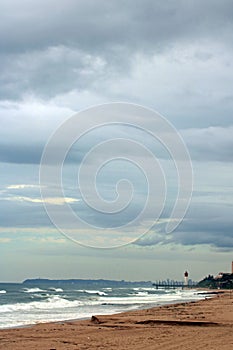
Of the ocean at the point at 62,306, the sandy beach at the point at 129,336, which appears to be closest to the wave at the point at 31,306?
the ocean at the point at 62,306

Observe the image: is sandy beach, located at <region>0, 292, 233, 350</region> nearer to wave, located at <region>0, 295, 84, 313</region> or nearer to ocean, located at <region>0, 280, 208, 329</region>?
ocean, located at <region>0, 280, 208, 329</region>

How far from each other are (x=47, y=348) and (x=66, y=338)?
2589 millimetres

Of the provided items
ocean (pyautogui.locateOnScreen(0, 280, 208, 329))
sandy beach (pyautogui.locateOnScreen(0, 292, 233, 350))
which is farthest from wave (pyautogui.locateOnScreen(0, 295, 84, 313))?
sandy beach (pyautogui.locateOnScreen(0, 292, 233, 350))

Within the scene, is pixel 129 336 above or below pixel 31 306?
below

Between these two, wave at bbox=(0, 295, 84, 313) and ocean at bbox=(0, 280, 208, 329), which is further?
wave at bbox=(0, 295, 84, 313)

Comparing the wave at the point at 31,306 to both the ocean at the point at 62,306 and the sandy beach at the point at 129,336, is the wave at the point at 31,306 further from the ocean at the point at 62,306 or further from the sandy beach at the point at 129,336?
the sandy beach at the point at 129,336

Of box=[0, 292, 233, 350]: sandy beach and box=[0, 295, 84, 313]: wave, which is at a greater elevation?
box=[0, 295, 84, 313]: wave

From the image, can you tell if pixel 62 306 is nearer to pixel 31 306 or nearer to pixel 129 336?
pixel 31 306

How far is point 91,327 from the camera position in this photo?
74.8 feet

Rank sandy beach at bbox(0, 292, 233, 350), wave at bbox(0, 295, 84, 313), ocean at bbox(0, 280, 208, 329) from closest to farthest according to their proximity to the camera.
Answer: sandy beach at bbox(0, 292, 233, 350)
ocean at bbox(0, 280, 208, 329)
wave at bbox(0, 295, 84, 313)

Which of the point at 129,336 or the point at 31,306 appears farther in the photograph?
the point at 31,306

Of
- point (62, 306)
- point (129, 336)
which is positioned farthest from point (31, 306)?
point (129, 336)

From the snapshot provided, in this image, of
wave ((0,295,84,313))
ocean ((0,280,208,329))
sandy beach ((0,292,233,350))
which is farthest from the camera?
wave ((0,295,84,313))

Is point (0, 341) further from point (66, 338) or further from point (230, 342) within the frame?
point (230, 342)
